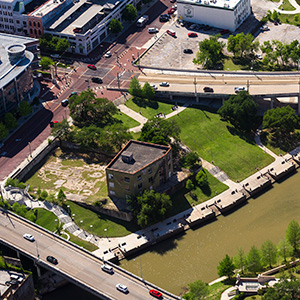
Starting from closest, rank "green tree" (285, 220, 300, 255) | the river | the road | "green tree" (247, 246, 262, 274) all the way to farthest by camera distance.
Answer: the road < "green tree" (247, 246, 262, 274) < "green tree" (285, 220, 300, 255) < the river

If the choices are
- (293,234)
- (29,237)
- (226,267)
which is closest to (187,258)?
(226,267)

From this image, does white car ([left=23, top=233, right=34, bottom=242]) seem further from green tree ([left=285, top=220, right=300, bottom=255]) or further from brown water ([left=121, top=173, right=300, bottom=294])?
green tree ([left=285, top=220, right=300, bottom=255])

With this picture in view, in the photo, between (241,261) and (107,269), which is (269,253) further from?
(107,269)

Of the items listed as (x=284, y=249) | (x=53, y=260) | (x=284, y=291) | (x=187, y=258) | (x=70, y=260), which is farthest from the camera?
(x=187, y=258)

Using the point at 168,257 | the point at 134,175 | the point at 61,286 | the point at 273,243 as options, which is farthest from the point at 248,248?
the point at 61,286

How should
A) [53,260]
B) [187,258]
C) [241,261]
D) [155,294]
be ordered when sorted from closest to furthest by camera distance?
[155,294], [53,260], [241,261], [187,258]

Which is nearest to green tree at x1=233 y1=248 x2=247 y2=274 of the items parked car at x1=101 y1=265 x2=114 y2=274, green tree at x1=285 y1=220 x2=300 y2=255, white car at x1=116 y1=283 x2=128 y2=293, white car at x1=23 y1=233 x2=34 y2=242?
green tree at x1=285 y1=220 x2=300 y2=255
